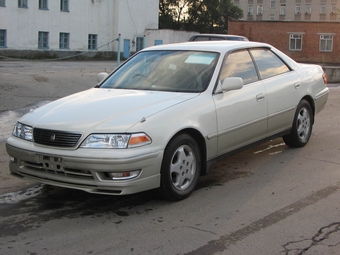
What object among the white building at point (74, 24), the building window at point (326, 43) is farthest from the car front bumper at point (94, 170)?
the building window at point (326, 43)

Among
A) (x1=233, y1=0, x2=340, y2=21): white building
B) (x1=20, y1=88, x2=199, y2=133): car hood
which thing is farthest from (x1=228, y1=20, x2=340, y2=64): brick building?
(x1=20, y1=88, x2=199, y2=133): car hood

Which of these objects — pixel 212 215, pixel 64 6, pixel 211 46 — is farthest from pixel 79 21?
pixel 212 215

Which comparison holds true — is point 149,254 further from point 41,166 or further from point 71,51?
point 71,51

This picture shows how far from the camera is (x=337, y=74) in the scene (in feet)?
72.8

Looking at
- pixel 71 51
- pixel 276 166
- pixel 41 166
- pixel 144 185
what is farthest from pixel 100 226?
pixel 71 51

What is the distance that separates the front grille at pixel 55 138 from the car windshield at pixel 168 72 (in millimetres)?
1394

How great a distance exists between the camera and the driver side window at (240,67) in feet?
20.6

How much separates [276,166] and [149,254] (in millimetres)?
3257

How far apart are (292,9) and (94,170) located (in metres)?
85.9

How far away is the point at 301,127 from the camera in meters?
7.69

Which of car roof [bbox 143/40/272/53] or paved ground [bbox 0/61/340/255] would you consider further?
car roof [bbox 143/40/272/53]

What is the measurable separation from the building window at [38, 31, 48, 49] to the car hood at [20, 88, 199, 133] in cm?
3922

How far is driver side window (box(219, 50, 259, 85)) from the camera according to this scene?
20.6ft

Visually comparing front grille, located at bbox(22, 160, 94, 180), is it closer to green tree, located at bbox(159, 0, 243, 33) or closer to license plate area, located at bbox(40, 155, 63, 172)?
license plate area, located at bbox(40, 155, 63, 172)
